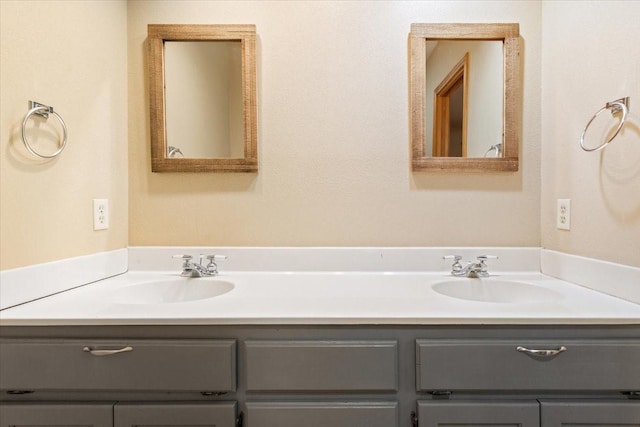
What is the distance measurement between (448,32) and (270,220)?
1161mm

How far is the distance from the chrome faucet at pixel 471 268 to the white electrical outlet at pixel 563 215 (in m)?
0.29

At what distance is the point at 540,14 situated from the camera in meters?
1.46

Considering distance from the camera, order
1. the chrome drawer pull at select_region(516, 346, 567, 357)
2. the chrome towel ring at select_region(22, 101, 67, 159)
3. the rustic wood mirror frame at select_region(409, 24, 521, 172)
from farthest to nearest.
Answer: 1. the rustic wood mirror frame at select_region(409, 24, 521, 172)
2. the chrome towel ring at select_region(22, 101, 67, 159)
3. the chrome drawer pull at select_region(516, 346, 567, 357)

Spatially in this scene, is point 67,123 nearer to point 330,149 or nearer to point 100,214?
point 100,214

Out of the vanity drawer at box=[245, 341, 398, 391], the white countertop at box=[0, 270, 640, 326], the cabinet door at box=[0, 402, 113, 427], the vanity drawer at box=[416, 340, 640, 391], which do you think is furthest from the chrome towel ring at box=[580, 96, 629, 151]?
the cabinet door at box=[0, 402, 113, 427]

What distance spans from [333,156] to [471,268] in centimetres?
78

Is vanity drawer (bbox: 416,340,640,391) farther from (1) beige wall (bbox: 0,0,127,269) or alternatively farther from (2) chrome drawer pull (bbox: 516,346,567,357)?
(1) beige wall (bbox: 0,0,127,269)

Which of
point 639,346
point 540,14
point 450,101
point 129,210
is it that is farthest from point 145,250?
point 540,14

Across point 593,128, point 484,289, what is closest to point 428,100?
point 593,128

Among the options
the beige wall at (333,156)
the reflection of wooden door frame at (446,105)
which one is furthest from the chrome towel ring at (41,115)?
the reflection of wooden door frame at (446,105)

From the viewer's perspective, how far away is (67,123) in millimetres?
1202

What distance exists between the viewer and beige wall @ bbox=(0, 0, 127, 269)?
3.31 feet

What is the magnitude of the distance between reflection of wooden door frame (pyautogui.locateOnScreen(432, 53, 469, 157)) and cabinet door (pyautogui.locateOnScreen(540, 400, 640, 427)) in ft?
3.21

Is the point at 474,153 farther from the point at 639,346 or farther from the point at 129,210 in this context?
the point at 129,210
